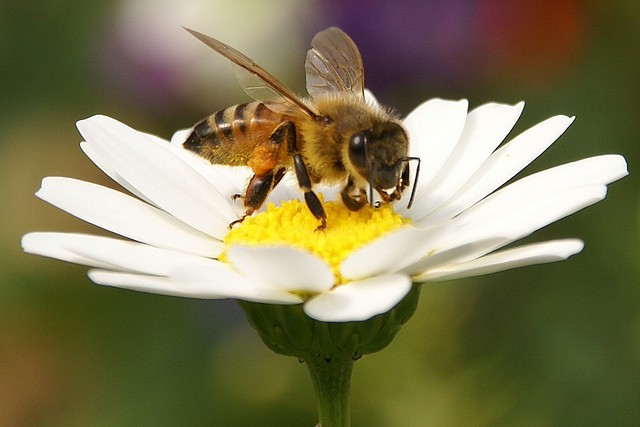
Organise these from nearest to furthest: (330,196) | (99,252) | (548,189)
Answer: (99,252)
(548,189)
(330,196)

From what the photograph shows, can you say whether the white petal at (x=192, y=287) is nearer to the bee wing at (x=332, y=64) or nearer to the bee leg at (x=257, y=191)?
the bee leg at (x=257, y=191)

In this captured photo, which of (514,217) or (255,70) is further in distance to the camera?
(255,70)

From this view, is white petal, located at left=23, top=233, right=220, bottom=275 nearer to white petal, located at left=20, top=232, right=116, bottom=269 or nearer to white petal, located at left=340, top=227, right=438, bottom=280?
white petal, located at left=20, top=232, right=116, bottom=269

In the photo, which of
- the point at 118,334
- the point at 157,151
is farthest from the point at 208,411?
the point at 157,151

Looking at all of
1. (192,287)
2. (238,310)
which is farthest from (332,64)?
(238,310)

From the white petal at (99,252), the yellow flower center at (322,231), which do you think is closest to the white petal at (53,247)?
the white petal at (99,252)

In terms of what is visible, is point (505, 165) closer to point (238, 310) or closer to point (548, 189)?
point (548, 189)
